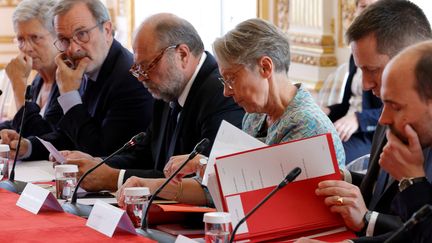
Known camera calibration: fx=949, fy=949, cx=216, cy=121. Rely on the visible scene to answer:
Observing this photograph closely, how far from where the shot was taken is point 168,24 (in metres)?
3.88

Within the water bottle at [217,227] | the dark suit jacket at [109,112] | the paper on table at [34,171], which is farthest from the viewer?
the dark suit jacket at [109,112]

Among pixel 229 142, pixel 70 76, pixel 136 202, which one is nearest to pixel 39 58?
pixel 70 76

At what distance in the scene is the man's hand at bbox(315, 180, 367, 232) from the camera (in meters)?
2.67

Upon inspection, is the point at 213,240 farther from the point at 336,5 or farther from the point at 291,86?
the point at 336,5

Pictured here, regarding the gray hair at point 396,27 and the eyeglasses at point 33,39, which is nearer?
the gray hair at point 396,27

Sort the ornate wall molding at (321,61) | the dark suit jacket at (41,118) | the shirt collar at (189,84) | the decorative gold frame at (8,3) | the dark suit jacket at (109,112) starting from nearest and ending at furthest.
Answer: the shirt collar at (189,84), the dark suit jacket at (109,112), the dark suit jacket at (41,118), the ornate wall molding at (321,61), the decorative gold frame at (8,3)

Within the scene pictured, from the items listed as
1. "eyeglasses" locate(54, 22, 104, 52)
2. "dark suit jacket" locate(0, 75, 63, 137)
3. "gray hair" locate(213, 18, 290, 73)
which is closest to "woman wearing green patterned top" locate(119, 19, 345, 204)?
"gray hair" locate(213, 18, 290, 73)

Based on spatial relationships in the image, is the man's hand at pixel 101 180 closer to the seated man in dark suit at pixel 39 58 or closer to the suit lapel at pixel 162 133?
the suit lapel at pixel 162 133

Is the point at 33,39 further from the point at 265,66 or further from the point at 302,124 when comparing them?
the point at 302,124

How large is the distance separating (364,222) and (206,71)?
4.58ft

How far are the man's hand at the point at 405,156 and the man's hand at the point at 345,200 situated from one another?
7.6 inches

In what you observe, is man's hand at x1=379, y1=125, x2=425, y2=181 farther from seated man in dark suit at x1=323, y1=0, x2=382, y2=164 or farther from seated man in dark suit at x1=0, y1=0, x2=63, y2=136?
seated man in dark suit at x1=0, y1=0, x2=63, y2=136

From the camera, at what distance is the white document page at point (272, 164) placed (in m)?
2.66

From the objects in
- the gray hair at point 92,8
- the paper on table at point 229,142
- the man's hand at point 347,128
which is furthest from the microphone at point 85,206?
the man's hand at point 347,128
